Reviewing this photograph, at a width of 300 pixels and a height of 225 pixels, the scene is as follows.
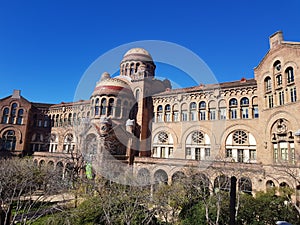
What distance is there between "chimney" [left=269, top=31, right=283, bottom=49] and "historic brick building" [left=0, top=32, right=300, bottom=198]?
95 millimetres

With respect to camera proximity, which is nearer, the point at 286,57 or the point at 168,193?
the point at 168,193

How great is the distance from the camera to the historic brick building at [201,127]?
21.4 metres

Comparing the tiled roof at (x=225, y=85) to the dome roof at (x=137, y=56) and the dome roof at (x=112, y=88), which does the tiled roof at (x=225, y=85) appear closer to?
the dome roof at (x=112, y=88)

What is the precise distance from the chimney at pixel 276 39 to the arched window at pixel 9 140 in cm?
4870

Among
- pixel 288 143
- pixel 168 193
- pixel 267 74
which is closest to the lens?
pixel 168 193

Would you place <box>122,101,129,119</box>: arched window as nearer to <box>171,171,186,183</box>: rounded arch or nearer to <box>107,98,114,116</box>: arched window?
<box>107,98,114,116</box>: arched window

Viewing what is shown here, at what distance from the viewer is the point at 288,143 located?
21078 mm

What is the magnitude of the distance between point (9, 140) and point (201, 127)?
3919 centimetres

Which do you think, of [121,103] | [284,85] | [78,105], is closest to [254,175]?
[284,85]

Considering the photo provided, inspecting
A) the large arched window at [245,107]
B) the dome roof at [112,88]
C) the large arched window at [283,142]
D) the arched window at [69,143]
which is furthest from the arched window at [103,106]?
the large arched window at [283,142]

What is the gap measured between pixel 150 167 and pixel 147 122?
29.3 ft

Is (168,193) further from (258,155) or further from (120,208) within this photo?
(258,155)

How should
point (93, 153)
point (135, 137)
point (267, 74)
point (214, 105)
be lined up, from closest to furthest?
point (267, 74)
point (93, 153)
point (214, 105)
point (135, 137)

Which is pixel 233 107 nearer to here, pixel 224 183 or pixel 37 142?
pixel 224 183
